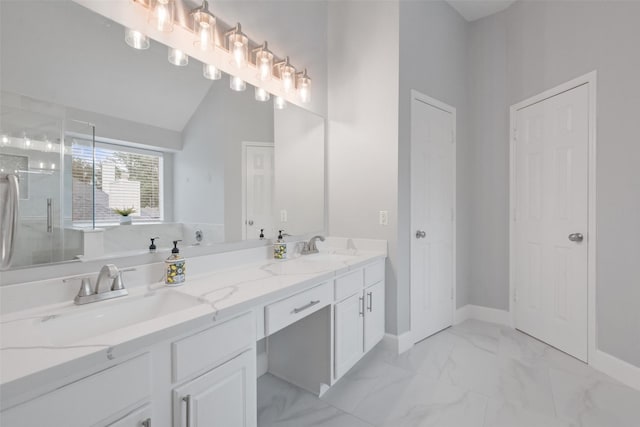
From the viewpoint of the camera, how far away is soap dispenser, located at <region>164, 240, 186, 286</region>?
4.50 ft

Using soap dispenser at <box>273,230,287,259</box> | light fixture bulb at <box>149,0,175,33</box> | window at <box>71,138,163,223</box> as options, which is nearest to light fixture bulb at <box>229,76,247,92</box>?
light fixture bulb at <box>149,0,175,33</box>

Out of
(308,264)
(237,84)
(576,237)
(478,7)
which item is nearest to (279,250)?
(308,264)

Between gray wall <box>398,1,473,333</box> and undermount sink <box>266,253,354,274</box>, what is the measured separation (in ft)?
1.92

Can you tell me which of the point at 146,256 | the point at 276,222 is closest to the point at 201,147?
the point at 146,256

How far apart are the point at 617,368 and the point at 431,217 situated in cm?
154

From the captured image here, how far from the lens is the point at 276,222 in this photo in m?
2.14

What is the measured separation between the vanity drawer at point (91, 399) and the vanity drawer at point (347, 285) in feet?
3.61

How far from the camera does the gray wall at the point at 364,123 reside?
2324mm

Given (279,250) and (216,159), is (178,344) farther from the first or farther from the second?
(279,250)

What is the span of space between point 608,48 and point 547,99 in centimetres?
50

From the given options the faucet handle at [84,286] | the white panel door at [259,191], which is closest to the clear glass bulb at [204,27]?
the white panel door at [259,191]

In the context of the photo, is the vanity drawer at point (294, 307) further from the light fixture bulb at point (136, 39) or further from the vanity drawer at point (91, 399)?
the light fixture bulb at point (136, 39)

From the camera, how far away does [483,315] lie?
3012 millimetres

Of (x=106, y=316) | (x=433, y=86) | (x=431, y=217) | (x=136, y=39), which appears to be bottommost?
(x=106, y=316)
